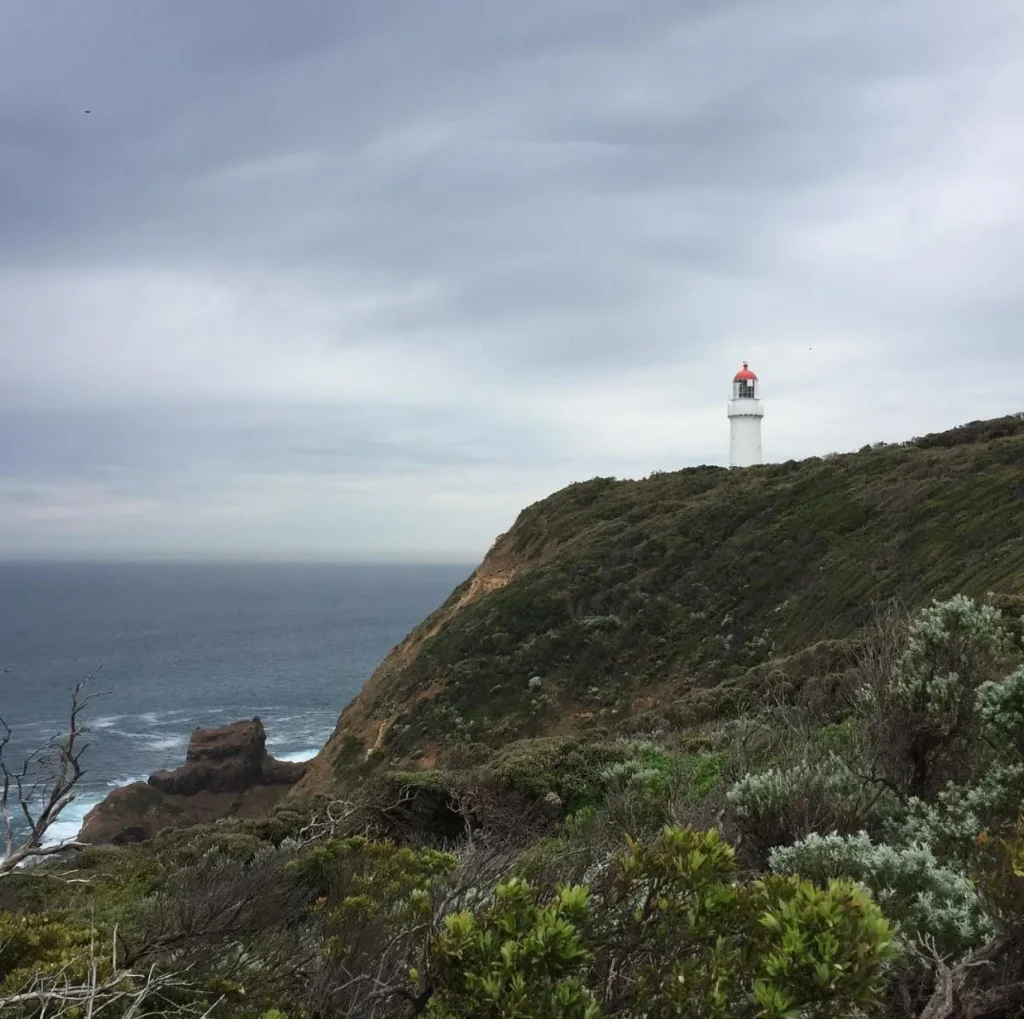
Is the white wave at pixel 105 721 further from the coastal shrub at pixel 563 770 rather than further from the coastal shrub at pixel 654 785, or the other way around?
the coastal shrub at pixel 654 785

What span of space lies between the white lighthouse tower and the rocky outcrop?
31.1m

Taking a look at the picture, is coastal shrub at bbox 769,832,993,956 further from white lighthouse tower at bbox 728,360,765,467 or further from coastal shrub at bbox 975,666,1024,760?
white lighthouse tower at bbox 728,360,765,467

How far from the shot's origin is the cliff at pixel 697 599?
69.6ft

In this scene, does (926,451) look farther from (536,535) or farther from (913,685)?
(913,685)

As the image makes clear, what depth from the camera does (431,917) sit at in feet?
11.6

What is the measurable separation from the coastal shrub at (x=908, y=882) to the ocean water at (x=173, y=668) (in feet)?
13.0

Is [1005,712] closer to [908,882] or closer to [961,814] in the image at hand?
[961,814]

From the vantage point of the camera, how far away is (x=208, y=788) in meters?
35.0

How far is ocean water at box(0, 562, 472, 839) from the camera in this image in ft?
145

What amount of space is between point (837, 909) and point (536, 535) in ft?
128

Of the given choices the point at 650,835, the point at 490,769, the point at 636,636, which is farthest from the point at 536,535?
the point at 650,835

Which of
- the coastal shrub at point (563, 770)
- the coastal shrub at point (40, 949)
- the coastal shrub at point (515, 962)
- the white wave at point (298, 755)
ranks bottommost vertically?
the white wave at point (298, 755)

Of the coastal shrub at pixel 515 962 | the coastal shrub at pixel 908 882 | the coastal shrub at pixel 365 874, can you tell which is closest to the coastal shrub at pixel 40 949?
the coastal shrub at pixel 365 874

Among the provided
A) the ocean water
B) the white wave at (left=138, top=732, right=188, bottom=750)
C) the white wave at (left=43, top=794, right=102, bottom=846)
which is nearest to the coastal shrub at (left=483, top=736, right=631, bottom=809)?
the ocean water
